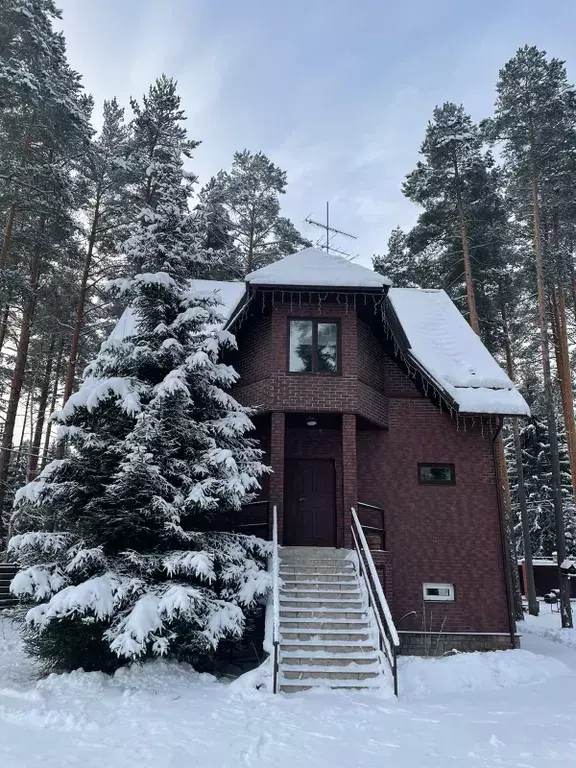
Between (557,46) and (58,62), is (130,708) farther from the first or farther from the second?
(557,46)

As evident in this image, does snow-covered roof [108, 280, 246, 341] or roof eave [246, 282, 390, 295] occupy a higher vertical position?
snow-covered roof [108, 280, 246, 341]

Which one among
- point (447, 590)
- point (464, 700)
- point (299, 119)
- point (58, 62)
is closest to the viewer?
point (464, 700)

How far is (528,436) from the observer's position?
30.8 m

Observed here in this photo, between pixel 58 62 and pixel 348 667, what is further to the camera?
pixel 58 62

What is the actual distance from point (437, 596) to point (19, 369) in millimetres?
12831

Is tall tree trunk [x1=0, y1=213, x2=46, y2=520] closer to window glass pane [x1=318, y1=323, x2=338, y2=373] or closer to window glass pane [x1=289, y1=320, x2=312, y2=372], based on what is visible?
window glass pane [x1=289, y1=320, x2=312, y2=372]

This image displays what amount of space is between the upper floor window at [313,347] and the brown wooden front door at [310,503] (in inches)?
84.0

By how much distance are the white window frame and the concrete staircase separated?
7.93 ft

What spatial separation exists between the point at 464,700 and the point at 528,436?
26.0 m

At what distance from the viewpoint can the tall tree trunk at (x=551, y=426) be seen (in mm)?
16344

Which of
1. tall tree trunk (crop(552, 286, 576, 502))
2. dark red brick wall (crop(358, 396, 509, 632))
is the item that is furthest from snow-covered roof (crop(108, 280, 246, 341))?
tall tree trunk (crop(552, 286, 576, 502))

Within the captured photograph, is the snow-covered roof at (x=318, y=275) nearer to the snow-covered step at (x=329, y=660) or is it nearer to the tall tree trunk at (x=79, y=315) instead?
the snow-covered step at (x=329, y=660)

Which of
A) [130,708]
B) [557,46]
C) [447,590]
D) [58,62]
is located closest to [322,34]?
[58,62]

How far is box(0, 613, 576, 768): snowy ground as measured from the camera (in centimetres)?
461
